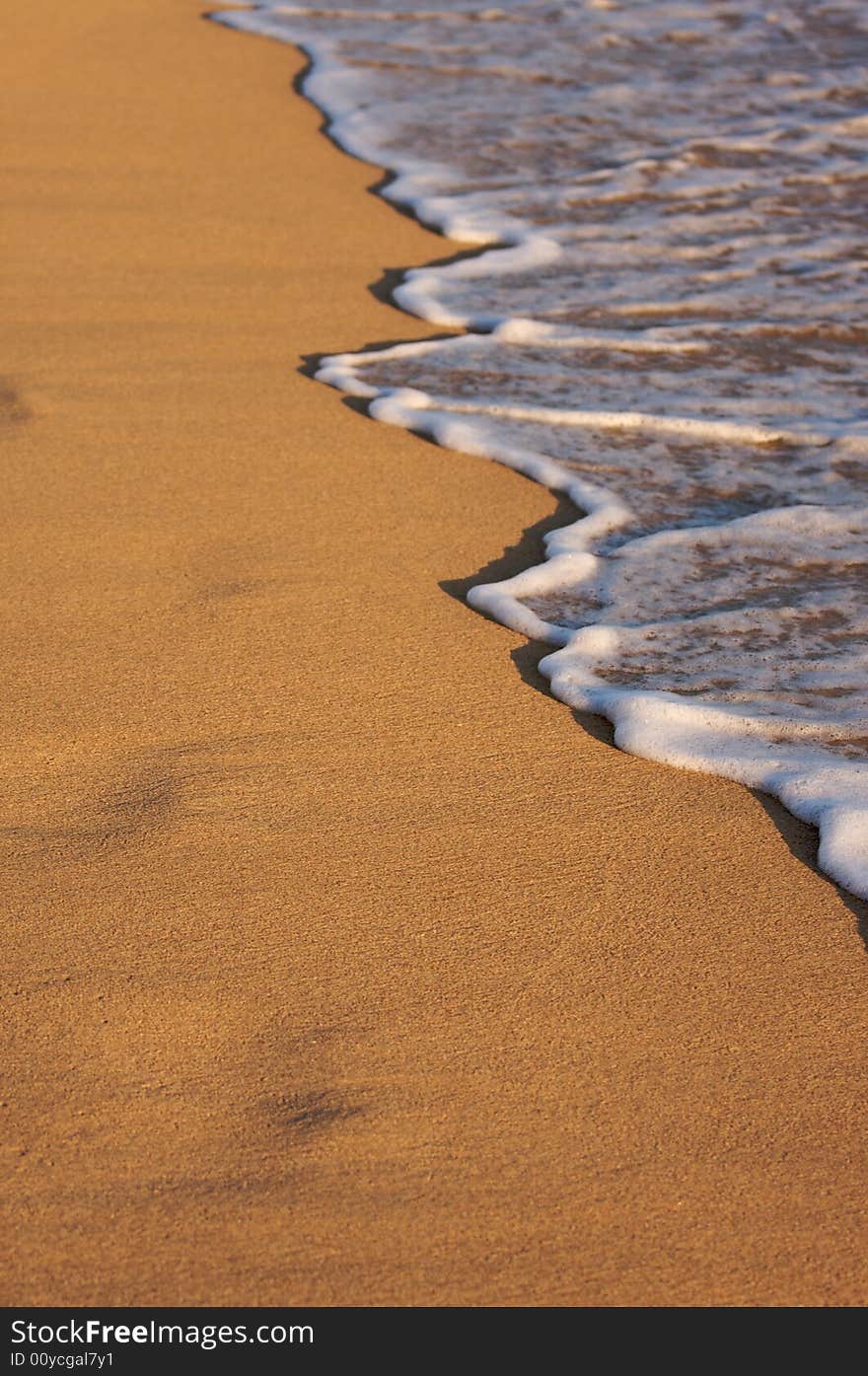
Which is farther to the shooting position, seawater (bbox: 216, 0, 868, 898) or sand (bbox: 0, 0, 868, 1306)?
seawater (bbox: 216, 0, 868, 898)

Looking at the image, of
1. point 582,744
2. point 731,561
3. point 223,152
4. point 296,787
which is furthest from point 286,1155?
point 223,152

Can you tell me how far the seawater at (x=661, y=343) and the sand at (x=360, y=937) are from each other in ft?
0.51

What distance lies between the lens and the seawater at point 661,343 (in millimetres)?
2475

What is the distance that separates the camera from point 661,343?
4016 mm

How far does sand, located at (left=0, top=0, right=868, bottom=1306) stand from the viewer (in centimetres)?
143

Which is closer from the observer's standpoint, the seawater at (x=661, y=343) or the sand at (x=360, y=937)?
the sand at (x=360, y=937)

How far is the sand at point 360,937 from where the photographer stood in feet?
4.70

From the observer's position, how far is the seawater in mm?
2475

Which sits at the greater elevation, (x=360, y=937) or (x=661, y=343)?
(x=661, y=343)

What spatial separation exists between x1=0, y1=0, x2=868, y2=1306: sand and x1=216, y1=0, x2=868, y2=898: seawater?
16cm

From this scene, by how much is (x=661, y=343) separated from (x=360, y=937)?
267 centimetres

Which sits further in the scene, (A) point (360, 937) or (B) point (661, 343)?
(B) point (661, 343)

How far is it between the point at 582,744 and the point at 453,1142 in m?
0.85
